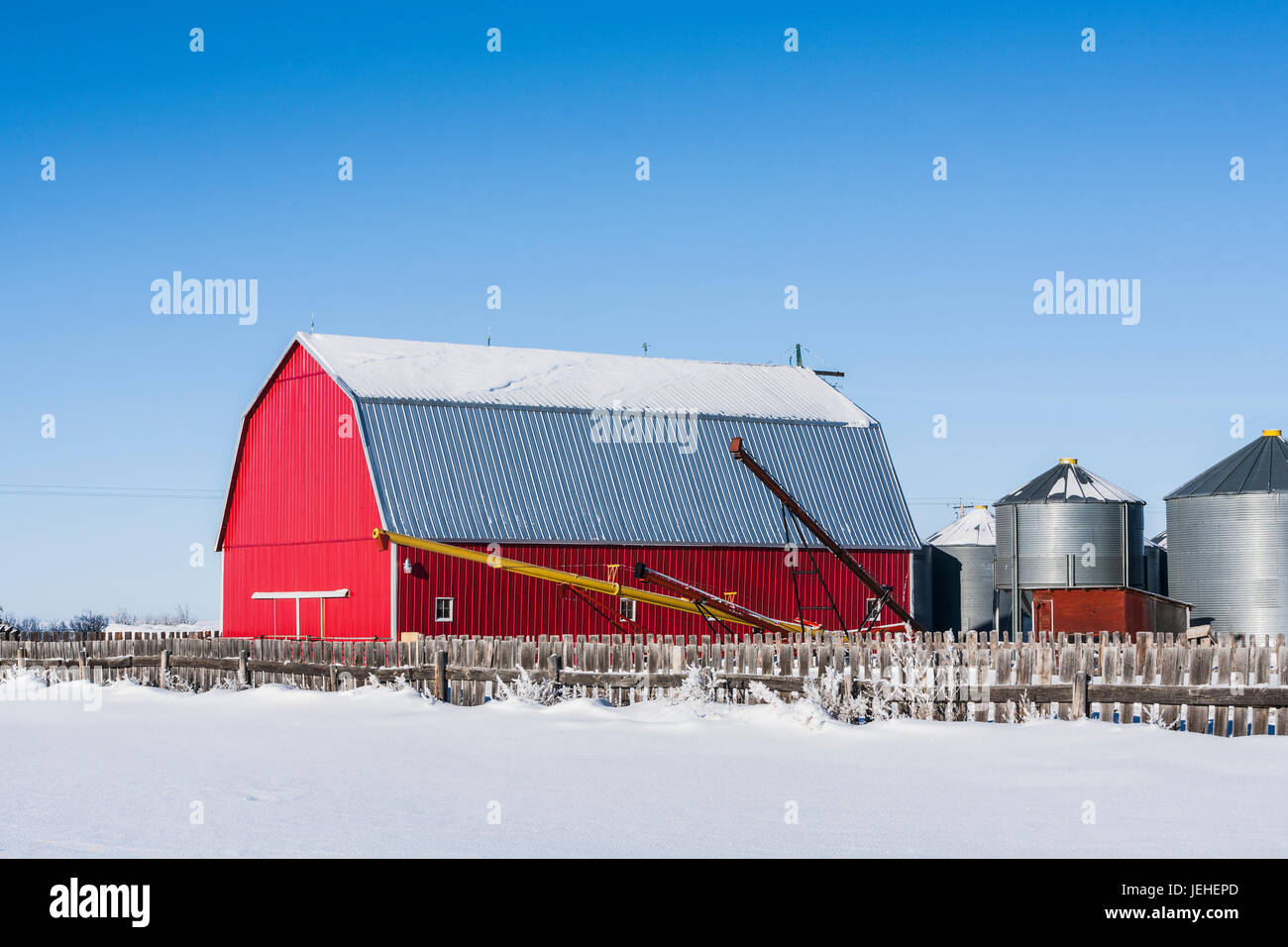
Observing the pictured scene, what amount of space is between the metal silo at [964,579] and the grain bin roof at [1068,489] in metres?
6.85

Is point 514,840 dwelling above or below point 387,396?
below

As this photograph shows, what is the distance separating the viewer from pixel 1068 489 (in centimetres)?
4038

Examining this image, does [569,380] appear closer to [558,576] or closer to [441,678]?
[558,576]

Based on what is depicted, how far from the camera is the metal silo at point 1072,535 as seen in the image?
130ft

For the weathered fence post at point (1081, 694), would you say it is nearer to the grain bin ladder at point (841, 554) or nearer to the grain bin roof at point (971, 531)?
the grain bin ladder at point (841, 554)

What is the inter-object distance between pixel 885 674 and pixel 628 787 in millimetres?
6522

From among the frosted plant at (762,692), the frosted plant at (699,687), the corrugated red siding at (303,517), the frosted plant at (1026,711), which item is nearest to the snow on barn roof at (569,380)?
the corrugated red siding at (303,517)

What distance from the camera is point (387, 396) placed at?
1508 inches

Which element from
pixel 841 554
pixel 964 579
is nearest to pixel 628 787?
pixel 841 554

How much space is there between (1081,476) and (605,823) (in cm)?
3127

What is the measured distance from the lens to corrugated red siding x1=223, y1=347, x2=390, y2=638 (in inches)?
1459
